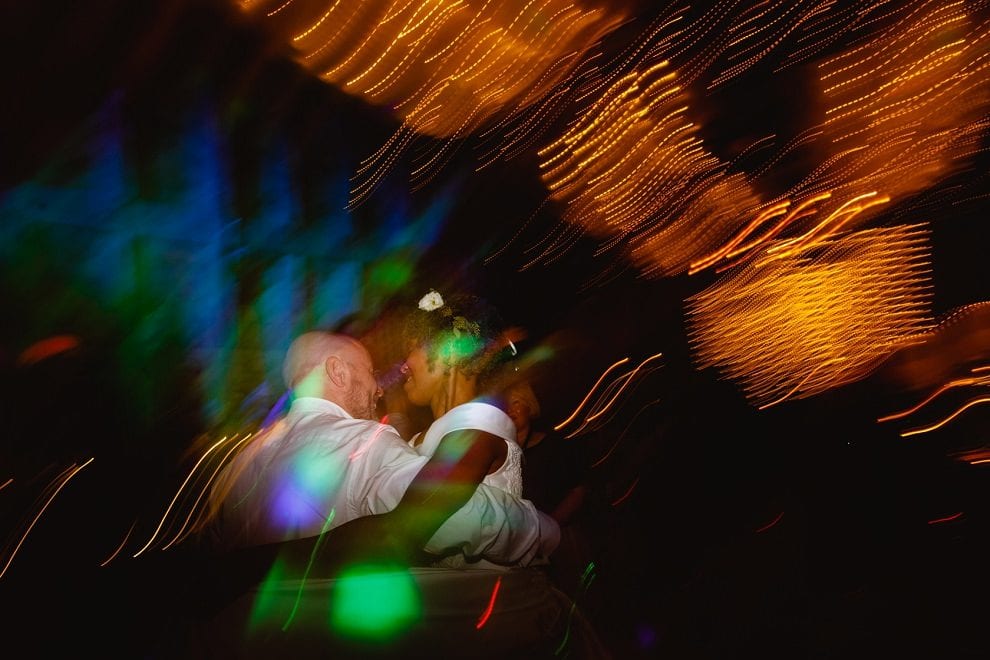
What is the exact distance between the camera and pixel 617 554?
5.30 metres

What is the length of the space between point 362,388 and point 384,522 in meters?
0.66

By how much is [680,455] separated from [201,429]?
4350 mm

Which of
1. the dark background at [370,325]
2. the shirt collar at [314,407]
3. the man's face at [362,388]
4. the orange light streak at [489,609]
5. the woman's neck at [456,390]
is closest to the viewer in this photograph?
the orange light streak at [489,609]

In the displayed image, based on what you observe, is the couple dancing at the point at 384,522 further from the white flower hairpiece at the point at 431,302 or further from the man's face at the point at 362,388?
the white flower hairpiece at the point at 431,302

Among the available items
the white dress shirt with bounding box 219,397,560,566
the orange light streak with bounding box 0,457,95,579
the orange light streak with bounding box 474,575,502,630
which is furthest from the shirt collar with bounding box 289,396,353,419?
the orange light streak with bounding box 0,457,95,579

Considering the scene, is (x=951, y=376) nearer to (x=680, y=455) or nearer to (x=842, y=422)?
(x=842, y=422)

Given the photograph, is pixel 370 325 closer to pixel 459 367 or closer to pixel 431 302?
pixel 431 302

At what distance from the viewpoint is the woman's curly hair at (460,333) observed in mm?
2359

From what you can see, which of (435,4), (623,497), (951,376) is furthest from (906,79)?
(623,497)

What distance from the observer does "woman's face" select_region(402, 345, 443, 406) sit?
7.88ft

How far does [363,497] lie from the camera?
1.84m

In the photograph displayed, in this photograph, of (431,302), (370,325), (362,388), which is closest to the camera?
(362,388)

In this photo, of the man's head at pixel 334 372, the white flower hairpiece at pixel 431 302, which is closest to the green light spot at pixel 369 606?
the man's head at pixel 334 372

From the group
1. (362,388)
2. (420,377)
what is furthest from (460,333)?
(362,388)
